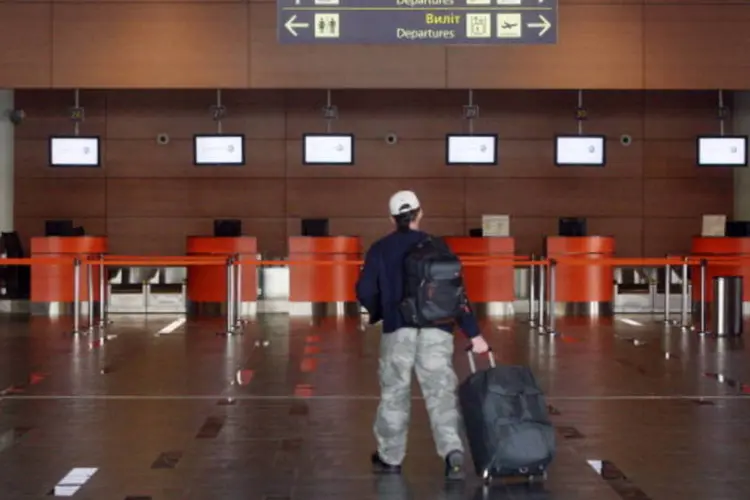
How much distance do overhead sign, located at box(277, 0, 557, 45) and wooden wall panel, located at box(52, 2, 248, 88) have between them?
1.90 metres

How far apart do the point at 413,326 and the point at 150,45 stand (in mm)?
11578

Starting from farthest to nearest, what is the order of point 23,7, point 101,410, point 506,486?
point 23,7 < point 101,410 < point 506,486

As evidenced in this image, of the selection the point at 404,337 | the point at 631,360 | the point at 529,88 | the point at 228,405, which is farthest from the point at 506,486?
the point at 529,88

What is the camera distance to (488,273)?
57.0 feet

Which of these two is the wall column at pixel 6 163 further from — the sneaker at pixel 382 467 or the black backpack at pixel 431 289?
the black backpack at pixel 431 289

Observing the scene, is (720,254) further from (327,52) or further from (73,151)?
(73,151)

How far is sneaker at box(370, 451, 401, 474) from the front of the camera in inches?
249

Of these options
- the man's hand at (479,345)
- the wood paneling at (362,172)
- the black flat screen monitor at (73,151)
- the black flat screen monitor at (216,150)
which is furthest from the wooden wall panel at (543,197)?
the man's hand at (479,345)

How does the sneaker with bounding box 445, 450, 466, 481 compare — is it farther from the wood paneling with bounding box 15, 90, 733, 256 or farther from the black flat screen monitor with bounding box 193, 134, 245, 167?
the wood paneling with bounding box 15, 90, 733, 256

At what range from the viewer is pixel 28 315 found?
56.2ft

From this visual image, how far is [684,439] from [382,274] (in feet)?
7.28

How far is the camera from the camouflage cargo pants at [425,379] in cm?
617

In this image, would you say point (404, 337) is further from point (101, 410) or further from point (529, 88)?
point (529, 88)

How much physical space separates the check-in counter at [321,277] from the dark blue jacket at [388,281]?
1076 cm
